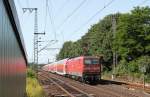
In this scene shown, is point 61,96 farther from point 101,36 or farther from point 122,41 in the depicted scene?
point 101,36

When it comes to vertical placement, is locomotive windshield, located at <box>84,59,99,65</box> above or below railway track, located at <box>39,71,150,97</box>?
above

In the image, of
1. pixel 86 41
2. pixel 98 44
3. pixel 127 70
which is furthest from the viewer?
pixel 86 41

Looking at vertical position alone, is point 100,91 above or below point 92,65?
below

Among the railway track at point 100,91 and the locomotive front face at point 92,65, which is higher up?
the locomotive front face at point 92,65

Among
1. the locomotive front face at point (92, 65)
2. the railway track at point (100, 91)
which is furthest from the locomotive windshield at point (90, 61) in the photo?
the railway track at point (100, 91)

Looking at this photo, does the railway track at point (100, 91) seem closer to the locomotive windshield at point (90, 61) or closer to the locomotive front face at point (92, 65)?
the locomotive front face at point (92, 65)

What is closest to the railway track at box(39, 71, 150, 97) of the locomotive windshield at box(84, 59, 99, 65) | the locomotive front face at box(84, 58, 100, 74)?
the locomotive front face at box(84, 58, 100, 74)

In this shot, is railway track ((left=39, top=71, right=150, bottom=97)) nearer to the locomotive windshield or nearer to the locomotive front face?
the locomotive front face

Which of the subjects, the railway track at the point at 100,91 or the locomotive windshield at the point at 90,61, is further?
the locomotive windshield at the point at 90,61

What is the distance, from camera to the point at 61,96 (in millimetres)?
32094

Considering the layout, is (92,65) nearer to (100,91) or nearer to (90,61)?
(90,61)

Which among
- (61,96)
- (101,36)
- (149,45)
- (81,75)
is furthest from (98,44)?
(61,96)

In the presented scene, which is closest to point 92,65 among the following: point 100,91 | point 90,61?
point 90,61

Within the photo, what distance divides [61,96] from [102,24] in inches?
2760
